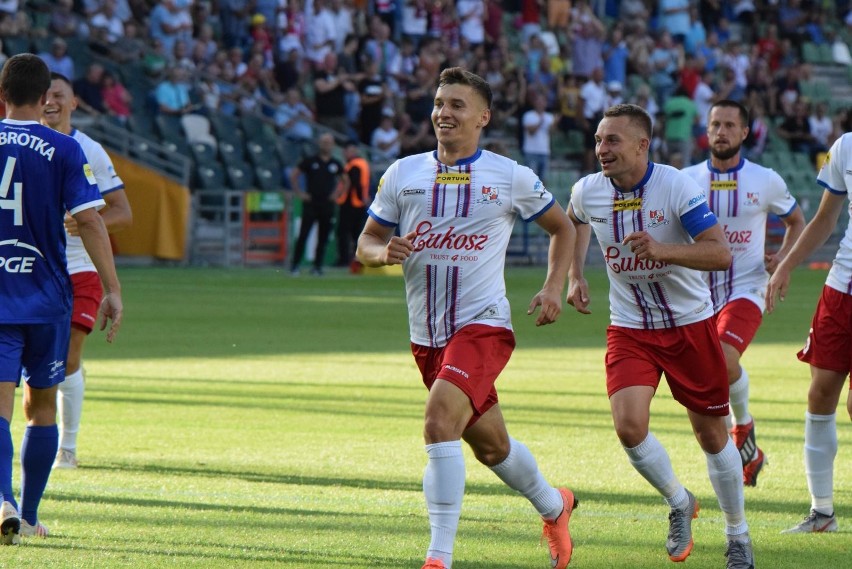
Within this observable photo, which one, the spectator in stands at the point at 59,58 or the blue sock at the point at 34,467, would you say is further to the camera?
the spectator in stands at the point at 59,58

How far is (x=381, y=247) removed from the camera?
6371 millimetres

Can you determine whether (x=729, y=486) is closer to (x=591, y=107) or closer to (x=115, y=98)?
(x=115, y=98)

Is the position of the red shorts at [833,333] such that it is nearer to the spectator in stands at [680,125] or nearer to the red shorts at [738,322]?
the red shorts at [738,322]

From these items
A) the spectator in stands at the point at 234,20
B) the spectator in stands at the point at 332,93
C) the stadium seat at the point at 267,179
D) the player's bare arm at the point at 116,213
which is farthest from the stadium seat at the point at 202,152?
the player's bare arm at the point at 116,213

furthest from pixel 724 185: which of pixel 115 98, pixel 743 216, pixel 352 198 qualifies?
pixel 115 98

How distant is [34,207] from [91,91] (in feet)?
66.8

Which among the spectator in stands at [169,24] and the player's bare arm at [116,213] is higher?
the spectator in stands at [169,24]

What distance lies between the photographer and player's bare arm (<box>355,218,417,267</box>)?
6005mm

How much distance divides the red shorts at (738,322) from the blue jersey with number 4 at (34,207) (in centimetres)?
409

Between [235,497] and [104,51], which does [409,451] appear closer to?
[235,497]

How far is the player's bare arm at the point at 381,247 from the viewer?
6.01 meters

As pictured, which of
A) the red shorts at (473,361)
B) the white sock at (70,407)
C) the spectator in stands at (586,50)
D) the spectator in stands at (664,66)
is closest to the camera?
the red shorts at (473,361)

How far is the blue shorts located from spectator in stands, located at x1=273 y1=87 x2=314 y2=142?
72.8ft

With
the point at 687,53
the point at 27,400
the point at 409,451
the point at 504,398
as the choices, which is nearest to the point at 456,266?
the point at 27,400
